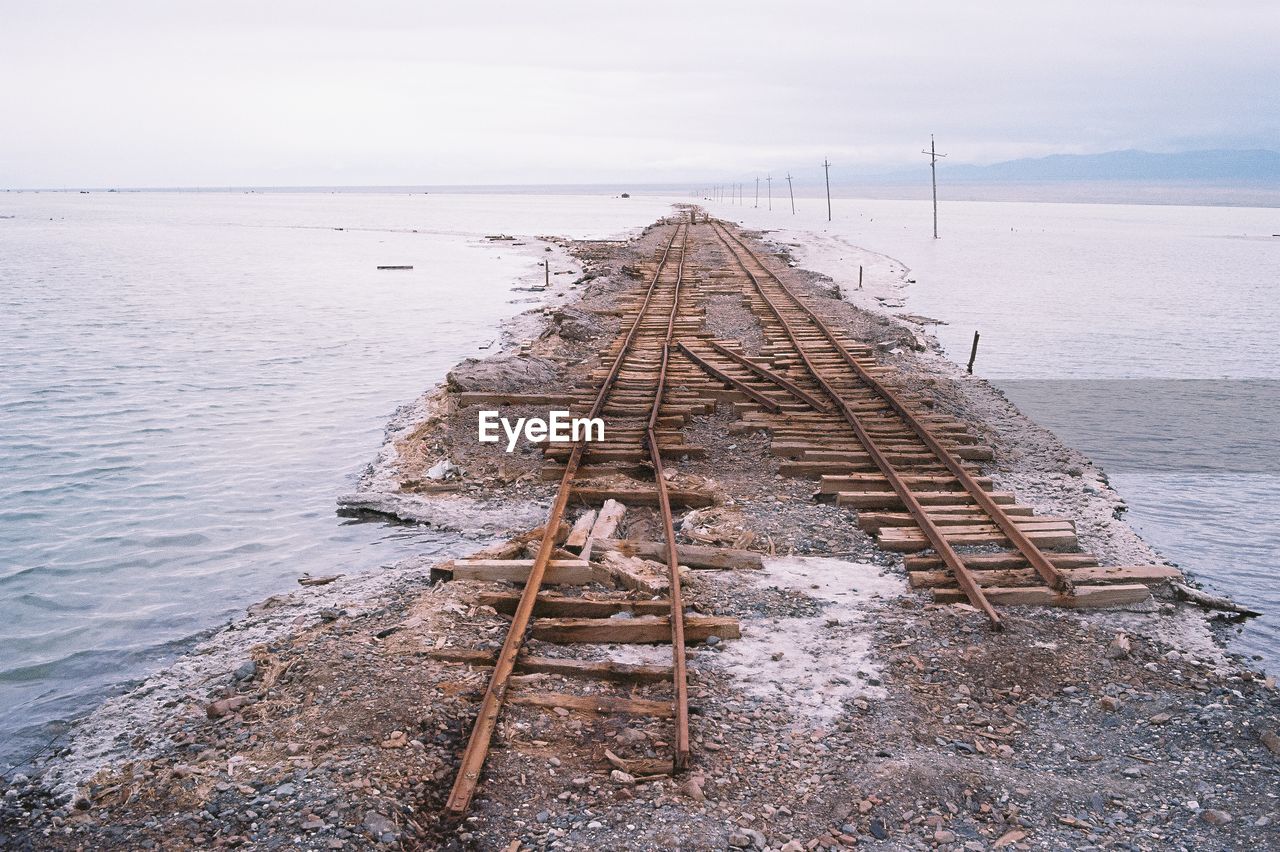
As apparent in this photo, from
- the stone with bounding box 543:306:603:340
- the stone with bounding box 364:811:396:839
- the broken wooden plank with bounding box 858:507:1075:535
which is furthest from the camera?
the stone with bounding box 543:306:603:340

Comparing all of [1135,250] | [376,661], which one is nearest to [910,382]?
[376,661]

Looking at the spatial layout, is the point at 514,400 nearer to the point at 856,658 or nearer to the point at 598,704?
the point at 856,658

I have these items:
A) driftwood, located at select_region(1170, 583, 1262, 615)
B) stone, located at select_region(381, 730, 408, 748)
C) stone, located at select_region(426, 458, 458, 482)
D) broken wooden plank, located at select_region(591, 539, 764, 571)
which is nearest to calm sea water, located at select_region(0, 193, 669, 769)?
stone, located at select_region(426, 458, 458, 482)

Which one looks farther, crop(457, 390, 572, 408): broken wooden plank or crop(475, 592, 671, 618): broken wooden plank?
crop(457, 390, 572, 408): broken wooden plank

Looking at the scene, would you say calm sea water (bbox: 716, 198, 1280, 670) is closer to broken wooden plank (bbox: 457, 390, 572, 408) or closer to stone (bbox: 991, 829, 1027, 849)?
stone (bbox: 991, 829, 1027, 849)

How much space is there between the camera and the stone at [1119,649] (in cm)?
723

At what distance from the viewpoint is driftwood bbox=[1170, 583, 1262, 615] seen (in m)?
8.55

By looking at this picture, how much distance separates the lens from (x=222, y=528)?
38.9 ft

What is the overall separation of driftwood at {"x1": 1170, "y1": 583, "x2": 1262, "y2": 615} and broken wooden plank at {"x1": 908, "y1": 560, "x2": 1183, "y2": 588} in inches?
5.2

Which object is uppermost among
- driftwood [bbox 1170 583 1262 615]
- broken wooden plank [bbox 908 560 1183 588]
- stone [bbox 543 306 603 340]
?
stone [bbox 543 306 603 340]

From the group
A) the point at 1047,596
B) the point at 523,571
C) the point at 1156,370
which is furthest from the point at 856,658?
the point at 1156,370

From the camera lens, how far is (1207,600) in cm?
865

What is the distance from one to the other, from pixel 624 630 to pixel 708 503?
343cm

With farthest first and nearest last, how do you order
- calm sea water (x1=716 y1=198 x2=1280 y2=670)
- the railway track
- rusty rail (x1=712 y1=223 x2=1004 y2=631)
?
calm sea water (x1=716 y1=198 x2=1280 y2=670), rusty rail (x1=712 y1=223 x2=1004 y2=631), the railway track
